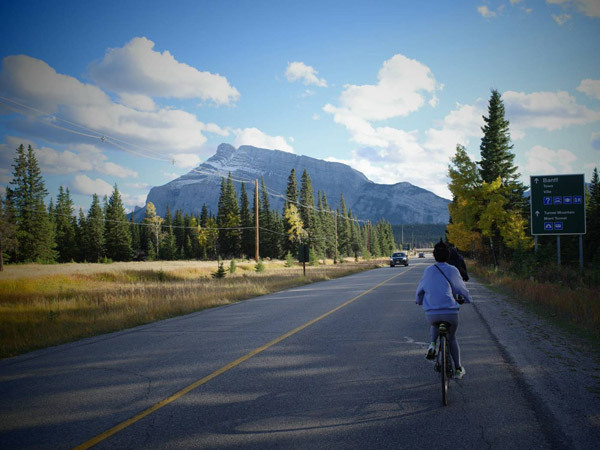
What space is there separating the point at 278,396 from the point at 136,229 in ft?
341

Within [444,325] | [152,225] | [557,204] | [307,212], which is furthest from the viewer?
[152,225]

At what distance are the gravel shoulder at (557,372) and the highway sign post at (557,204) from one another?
1235 cm

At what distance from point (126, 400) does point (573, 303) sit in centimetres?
1178

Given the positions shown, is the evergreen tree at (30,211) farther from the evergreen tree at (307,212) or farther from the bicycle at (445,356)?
the bicycle at (445,356)

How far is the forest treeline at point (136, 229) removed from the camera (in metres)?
55.8

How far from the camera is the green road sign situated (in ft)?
63.9

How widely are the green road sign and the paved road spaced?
1447 cm

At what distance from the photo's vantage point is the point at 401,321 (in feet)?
32.2

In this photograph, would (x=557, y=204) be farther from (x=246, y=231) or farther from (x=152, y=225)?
(x=152, y=225)

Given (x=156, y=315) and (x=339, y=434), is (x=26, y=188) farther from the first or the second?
(x=339, y=434)

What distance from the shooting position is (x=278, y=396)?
15.0ft

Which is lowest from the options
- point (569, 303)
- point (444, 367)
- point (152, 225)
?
point (569, 303)

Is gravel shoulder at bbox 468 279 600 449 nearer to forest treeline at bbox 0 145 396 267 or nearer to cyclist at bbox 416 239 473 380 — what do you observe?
cyclist at bbox 416 239 473 380

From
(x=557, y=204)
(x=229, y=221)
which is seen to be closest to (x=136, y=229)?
(x=229, y=221)
